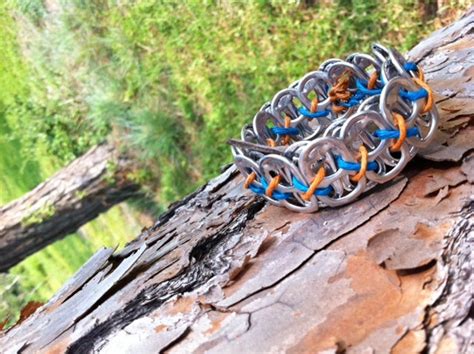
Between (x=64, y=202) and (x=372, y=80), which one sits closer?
(x=372, y=80)

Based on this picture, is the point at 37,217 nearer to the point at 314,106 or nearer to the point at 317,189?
the point at 314,106

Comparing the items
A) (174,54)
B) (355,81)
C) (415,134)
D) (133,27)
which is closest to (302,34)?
(174,54)

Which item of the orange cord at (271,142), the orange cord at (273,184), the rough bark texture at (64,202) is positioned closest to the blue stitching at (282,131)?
the orange cord at (271,142)

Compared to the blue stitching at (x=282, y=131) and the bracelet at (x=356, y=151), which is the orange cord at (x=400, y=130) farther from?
the blue stitching at (x=282, y=131)

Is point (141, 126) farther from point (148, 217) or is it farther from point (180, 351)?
point (180, 351)

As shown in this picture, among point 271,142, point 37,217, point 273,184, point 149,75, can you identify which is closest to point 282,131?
point 271,142

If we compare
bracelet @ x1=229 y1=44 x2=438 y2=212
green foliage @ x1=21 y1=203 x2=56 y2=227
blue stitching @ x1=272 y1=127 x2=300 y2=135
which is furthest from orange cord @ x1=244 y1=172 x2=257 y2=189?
green foliage @ x1=21 y1=203 x2=56 y2=227
